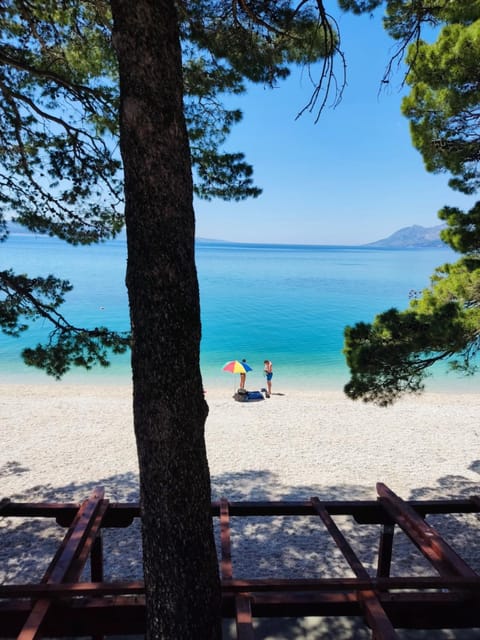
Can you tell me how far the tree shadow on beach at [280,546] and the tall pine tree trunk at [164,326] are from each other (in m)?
2.26

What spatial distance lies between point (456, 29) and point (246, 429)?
1011 centimetres

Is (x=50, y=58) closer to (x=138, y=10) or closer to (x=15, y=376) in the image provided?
(x=138, y=10)

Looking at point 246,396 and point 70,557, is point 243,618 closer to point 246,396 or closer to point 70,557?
point 70,557

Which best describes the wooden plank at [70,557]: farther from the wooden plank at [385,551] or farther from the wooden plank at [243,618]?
the wooden plank at [385,551]

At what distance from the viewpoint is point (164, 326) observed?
6.64ft

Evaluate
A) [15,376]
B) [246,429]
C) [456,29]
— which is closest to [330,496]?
[246,429]

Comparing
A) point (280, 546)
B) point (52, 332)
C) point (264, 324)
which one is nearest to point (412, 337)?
point (280, 546)

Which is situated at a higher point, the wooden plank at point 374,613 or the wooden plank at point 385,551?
the wooden plank at point 374,613

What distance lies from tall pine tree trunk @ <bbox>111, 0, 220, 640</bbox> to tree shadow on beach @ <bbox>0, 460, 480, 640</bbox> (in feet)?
7.41

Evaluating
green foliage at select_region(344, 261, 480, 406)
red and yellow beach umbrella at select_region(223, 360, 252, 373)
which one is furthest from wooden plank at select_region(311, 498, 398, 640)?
red and yellow beach umbrella at select_region(223, 360, 252, 373)

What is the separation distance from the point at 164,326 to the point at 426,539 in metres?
2.70

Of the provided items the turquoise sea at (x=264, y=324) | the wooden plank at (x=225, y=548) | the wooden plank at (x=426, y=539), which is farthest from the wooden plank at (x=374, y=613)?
the turquoise sea at (x=264, y=324)

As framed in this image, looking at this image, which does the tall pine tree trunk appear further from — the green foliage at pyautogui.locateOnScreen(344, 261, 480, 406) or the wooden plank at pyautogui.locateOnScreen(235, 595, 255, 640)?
the green foliage at pyautogui.locateOnScreen(344, 261, 480, 406)

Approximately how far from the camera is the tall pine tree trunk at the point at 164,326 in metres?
1.95
